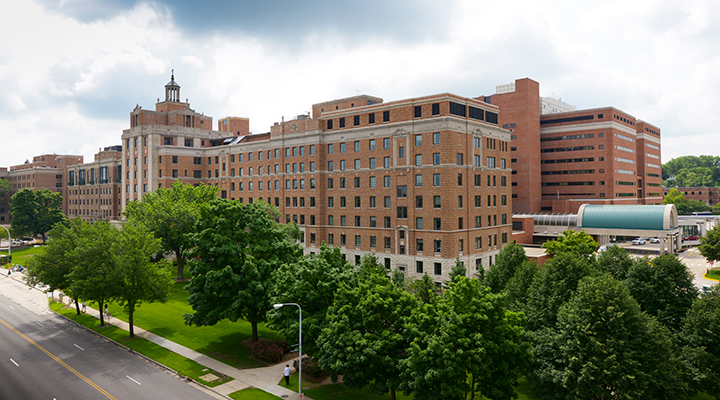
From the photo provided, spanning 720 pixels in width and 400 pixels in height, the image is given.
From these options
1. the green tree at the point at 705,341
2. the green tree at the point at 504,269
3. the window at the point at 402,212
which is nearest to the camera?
the green tree at the point at 705,341

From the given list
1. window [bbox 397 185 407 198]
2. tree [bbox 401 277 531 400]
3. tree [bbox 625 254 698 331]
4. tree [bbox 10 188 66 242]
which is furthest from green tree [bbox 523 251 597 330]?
tree [bbox 10 188 66 242]

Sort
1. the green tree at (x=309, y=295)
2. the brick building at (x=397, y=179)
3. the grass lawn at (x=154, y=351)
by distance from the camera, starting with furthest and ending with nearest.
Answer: the brick building at (x=397, y=179), the grass lawn at (x=154, y=351), the green tree at (x=309, y=295)

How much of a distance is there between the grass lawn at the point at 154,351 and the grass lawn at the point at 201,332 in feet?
7.91

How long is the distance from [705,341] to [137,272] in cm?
5129

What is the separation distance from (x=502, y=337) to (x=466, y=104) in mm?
47119

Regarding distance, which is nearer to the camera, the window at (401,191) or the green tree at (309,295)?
the green tree at (309,295)

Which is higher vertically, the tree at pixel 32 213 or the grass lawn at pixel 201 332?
the tree at pixel 32 213

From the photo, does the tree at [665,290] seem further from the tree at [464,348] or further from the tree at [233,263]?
the tree at [233,263]

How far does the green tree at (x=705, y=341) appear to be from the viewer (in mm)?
30500

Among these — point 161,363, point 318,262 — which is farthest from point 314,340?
point 161,363

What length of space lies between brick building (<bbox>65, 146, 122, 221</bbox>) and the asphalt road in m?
83.3

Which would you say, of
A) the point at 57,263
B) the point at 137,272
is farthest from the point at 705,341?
the point at 57,263

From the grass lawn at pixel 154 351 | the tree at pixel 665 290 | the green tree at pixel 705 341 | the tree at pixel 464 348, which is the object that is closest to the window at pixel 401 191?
the tree at pixel 665 290

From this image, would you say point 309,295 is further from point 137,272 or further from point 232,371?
point 137,272
